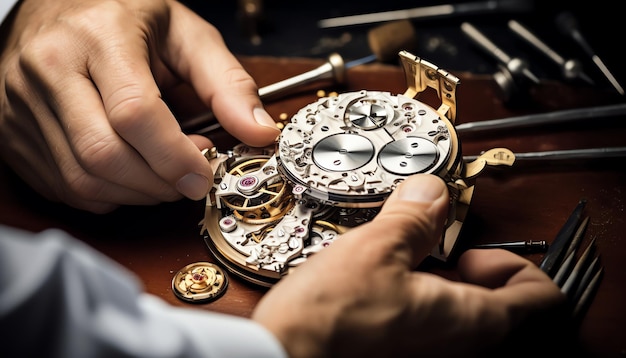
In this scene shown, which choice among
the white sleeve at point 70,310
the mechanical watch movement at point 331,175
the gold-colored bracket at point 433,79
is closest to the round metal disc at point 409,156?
the mechanical watch movement at point 331,175

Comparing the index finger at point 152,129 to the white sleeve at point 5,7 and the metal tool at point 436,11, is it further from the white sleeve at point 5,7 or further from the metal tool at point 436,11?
the metal tool at point 436,11

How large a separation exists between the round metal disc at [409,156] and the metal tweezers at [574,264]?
246 mm

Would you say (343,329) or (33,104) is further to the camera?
(33,104)

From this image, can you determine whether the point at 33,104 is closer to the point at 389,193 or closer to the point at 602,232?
the point at 389,193

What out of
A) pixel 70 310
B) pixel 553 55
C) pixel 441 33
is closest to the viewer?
pixel 70 310

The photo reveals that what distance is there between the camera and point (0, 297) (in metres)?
0.58

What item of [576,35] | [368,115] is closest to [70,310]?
[368,115]

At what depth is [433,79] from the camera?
3.83 feet

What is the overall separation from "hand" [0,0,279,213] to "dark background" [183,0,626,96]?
1.91 ft

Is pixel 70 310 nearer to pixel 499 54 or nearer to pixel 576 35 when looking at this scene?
pixel 499 54

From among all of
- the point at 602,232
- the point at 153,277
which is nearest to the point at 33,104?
the point at 153,277

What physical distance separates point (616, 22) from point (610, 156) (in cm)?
76

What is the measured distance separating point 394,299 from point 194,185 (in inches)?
18.3

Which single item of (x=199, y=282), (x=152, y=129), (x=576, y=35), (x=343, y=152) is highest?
(x=576, y=35)
